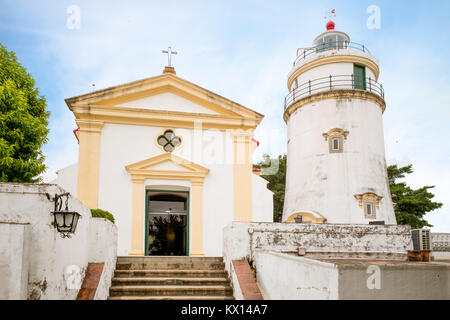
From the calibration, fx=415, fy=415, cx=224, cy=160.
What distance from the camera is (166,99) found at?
543 inches

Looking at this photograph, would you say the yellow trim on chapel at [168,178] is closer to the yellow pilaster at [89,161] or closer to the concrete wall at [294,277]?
the yellow pilaster at [89,161]

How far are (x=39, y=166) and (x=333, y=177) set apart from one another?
42.8 feet

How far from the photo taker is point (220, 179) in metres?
13.6

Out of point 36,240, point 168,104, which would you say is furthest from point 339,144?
point 36,240

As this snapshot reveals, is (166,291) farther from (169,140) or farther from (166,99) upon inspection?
(166,99)

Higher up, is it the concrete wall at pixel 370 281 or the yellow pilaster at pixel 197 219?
the yellow pilaster at pixel 197 219

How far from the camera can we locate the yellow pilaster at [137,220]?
12492mm

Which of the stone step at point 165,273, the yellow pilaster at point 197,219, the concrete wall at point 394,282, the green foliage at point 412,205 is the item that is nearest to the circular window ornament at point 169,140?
the yellow pilaster at point 197,219

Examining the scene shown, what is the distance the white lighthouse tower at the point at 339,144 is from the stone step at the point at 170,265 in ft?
35.4

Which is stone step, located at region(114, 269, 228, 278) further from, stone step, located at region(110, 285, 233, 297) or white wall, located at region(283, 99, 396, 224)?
white wall, located at region(283, 99, 396, 224)

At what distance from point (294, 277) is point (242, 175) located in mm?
7104

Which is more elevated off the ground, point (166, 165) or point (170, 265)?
point (166, 165)

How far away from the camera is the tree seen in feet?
45.9
